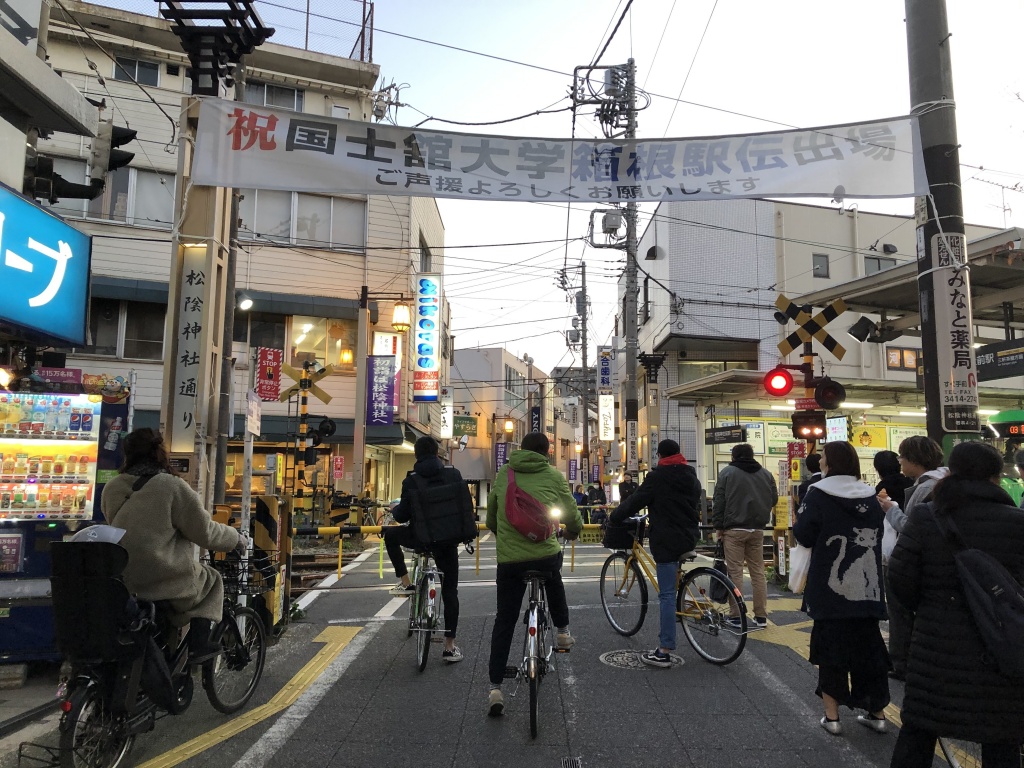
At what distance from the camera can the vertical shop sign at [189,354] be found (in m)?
6.30

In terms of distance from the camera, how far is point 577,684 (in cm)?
555

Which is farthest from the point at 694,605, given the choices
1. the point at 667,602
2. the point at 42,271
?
the point at 42,271

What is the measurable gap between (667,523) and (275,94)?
2129 centimetres

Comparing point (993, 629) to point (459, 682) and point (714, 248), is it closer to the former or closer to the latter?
point (459, 682)

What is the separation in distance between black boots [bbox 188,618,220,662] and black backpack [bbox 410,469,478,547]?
193cm

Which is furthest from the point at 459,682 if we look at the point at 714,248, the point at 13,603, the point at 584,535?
the point at 714,248

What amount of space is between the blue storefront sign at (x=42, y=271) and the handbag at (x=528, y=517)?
152 inches

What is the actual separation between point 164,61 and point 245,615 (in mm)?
21566

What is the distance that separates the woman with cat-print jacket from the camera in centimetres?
437

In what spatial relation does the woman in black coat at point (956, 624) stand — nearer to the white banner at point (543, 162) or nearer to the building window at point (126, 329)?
the white banner at point (543, 162)

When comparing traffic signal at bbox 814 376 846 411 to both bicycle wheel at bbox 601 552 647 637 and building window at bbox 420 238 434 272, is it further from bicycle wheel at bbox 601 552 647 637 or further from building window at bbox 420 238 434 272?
building window at bbox 420 238 434 272

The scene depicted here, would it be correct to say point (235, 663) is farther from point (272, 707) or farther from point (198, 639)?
point (198, 639)

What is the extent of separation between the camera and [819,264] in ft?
92.9

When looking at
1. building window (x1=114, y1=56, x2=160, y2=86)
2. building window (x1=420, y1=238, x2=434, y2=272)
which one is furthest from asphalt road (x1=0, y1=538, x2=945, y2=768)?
building window (x1=420, y1=238, x2=434, y2=272)
